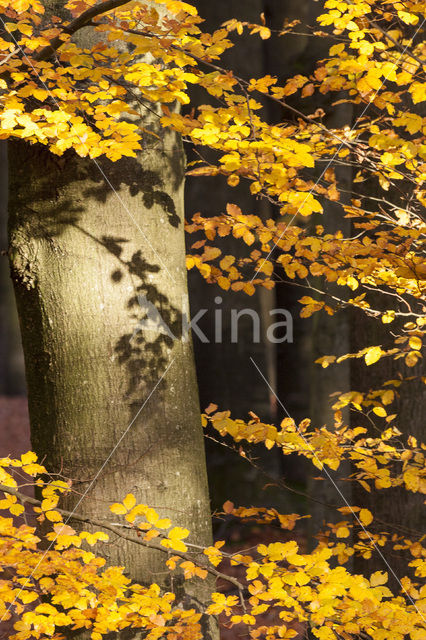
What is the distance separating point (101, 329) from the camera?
2820mm

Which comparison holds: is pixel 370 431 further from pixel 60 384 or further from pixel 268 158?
pixel 60 384

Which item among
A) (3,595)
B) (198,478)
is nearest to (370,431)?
(198,478)

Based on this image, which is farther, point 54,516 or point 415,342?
point 415,342

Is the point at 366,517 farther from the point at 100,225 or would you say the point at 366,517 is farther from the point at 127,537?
the point at 100,225

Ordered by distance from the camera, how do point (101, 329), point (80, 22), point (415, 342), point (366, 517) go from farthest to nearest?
point (366, 517) → point (415, 342) → point (101, 329) → point (80, 22)

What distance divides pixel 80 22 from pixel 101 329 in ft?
4.09

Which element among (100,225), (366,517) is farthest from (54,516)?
(366,517)

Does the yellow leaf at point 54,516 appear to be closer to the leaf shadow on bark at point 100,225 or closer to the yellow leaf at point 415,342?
the leaf shadow on bark at point 100,225

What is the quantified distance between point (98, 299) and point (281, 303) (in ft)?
20.8

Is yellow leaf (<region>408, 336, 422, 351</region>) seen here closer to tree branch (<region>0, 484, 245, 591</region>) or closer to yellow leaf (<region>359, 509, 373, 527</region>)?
yellow leaf (<region>359, 509, 373, 527</region>)

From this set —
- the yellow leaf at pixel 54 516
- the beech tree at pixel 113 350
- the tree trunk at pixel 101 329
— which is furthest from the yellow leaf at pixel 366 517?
the yellow leaf at pixel 54 516

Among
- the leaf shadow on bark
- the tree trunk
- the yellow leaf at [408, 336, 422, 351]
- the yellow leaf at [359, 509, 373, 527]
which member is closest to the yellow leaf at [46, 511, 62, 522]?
the tree trunk

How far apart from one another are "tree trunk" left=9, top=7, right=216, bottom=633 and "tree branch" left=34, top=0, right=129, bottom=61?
15.9 inches

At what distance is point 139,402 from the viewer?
9.34 feet
